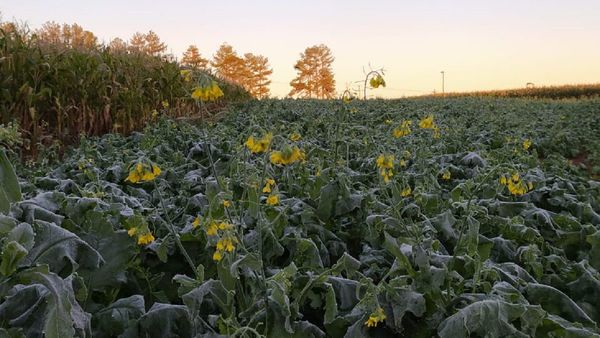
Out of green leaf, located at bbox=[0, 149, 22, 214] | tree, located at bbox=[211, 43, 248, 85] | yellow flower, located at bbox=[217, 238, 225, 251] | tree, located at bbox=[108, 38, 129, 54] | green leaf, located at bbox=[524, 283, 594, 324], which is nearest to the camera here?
green leaf, located at bbox=[0, 149, 22, 214]

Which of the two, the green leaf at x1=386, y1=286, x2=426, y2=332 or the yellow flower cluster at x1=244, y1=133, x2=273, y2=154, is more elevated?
the yellow flower cluster at x1=244, y1=133, x2=273, y2=154

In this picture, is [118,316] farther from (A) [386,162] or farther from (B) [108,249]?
(A) [386,162]

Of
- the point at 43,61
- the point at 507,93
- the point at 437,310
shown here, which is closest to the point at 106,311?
the point at 437,310

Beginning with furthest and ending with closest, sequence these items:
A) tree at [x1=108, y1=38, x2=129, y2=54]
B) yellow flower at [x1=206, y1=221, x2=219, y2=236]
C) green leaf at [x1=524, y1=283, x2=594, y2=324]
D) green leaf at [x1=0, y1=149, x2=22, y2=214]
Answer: tree at [x1=108, y1=38, x2=129, y2=54] → green leaf at [x1=524, y1=283, x2=594, y2=324] → yellow flower at [x1=206, y1=221, x2=219, y2=236] → green leaf at [x1=0, y1=149, x2=22, y2=214]

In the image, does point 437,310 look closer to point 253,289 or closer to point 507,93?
point 253,289

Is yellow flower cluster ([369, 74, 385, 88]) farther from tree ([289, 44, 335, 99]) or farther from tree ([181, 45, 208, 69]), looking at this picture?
tree ([289, 44, 335, 99])

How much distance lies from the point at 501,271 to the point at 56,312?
1719mm

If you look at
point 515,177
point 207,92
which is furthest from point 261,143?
point 515,177

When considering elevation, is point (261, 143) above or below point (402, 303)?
above

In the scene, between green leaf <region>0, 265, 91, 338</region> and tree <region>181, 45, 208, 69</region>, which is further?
tree <region>181, 45, 208, 69</region>

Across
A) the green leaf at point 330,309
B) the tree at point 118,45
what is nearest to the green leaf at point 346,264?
the green leaf at point 330,309

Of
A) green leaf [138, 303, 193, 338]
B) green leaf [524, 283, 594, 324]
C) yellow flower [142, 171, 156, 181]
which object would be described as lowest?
green leaf [524, 283, 594, 324]

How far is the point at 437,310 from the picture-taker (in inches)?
77.2

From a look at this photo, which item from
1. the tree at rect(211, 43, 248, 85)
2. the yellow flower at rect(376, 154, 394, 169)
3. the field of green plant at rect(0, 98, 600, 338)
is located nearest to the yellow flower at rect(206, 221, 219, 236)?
the field of green plant at rect(0, 98, 600, 338)
